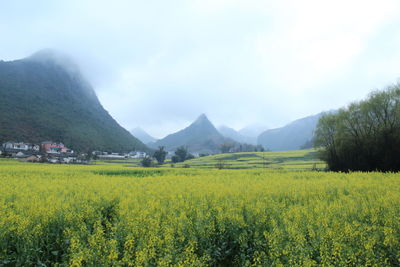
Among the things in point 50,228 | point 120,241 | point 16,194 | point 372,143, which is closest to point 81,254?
point 120,241

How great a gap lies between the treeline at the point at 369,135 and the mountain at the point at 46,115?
10222cm

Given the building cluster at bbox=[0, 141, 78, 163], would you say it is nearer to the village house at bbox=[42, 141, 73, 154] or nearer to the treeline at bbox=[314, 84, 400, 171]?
the village house at bbox=[42, 141, 73, 154]

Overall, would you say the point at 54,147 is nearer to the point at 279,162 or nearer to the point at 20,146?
the point at 20,146

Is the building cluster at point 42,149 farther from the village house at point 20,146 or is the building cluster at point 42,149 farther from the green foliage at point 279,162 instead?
the green foliage at point 279,162

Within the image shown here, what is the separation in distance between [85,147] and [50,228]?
11865 cm

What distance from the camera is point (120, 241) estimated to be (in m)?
6.21

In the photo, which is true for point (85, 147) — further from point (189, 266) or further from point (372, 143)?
point (189, 266)

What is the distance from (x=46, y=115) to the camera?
4884 inches

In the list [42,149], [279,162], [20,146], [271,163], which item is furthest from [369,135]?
[20,146]

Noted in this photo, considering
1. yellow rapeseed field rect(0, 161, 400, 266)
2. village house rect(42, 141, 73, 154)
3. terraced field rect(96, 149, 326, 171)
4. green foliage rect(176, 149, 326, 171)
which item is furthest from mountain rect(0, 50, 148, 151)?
yellow rapeseed field rect(0, 161, 400, 266)

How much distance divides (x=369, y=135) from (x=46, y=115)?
136 m

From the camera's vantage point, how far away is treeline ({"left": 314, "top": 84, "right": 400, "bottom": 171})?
32375 millimetres

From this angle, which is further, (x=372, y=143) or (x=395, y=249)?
(x=372, y=143)

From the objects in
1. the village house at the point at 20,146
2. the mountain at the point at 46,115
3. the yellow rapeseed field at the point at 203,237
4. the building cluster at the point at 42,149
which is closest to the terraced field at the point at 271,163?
the building cluster at the point at 42,149
